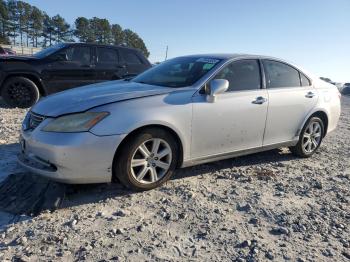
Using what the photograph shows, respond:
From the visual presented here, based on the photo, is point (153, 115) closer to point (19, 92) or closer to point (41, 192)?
point (41, 192)

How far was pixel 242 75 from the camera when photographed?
504cm

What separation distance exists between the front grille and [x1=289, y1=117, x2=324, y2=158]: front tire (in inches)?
146

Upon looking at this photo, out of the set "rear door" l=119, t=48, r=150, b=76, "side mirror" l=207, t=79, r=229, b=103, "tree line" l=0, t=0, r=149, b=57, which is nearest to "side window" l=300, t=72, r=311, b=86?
"side mirror" l=207, t=79, r=229, b=103

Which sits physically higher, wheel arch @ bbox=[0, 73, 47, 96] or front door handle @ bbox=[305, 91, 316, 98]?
front door handle @ bbox=[305, 91, 316, 98]

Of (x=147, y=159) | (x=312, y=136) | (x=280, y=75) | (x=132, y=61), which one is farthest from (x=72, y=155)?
(x=132, y=61)

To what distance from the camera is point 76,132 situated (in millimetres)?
3723

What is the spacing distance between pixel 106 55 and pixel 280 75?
556 cm

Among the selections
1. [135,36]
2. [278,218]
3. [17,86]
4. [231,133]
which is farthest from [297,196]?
[135,36]

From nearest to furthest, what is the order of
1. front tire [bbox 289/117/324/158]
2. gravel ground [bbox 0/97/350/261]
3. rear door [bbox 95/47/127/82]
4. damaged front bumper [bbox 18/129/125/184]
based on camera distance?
gravel ground [bbox 0/97/350/261] < damaged front bumper [bbox 18/129/125/184] < front tire [bbox 289/117/324/158] < rear door [bbox 95/47/127/82]

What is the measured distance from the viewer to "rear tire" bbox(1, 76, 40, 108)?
8.64 metres

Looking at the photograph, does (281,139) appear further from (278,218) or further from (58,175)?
(58,175)

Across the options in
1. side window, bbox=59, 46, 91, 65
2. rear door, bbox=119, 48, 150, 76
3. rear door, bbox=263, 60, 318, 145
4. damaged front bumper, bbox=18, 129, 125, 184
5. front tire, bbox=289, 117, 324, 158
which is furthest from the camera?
rear door, bbox=119, 48, 150, 76

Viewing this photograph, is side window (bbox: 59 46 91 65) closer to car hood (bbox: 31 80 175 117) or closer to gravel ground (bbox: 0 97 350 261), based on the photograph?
gravel ground (bbox: 0 97 350 261)

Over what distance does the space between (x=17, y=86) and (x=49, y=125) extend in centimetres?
548
